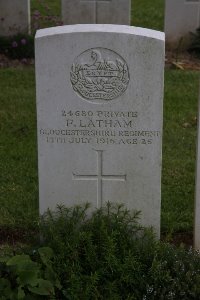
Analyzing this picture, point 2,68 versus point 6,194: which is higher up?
point 2,68

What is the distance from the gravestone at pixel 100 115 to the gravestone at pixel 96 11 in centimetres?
565

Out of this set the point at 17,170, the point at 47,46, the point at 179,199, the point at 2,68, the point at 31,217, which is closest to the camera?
the point at 47,46

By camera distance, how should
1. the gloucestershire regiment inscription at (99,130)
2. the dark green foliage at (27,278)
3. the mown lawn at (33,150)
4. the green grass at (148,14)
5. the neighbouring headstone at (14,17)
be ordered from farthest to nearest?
the green grass at (148,14) < the neighbouring headstone at (14,17) < the mown lawn at (33,150) < the gloucestershire regiment inscription at (99,130) < the dark green foliage at (27,278)

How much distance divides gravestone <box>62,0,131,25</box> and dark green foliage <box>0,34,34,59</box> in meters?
0.84

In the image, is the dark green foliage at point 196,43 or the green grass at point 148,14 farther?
the green grass at point 148,14

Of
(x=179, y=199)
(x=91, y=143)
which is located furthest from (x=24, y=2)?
(x=91, y=143)

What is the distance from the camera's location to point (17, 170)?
236 inches

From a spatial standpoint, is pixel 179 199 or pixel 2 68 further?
pixel 2 68

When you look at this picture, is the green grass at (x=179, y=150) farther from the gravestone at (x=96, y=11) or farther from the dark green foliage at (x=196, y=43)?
the gravestone at (x=96, y=11)

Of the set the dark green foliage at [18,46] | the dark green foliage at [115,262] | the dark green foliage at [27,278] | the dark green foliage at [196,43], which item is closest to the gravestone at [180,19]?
the dark green foliage at [196,43]

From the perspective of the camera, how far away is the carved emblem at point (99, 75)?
4234 mm

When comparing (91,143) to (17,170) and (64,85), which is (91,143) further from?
(17,170)

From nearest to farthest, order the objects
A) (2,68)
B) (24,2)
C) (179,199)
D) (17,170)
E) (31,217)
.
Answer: (31,217)
(179,199)
(17,170)
(2,68)
(24,2)

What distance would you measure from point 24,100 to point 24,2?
2.42 m
